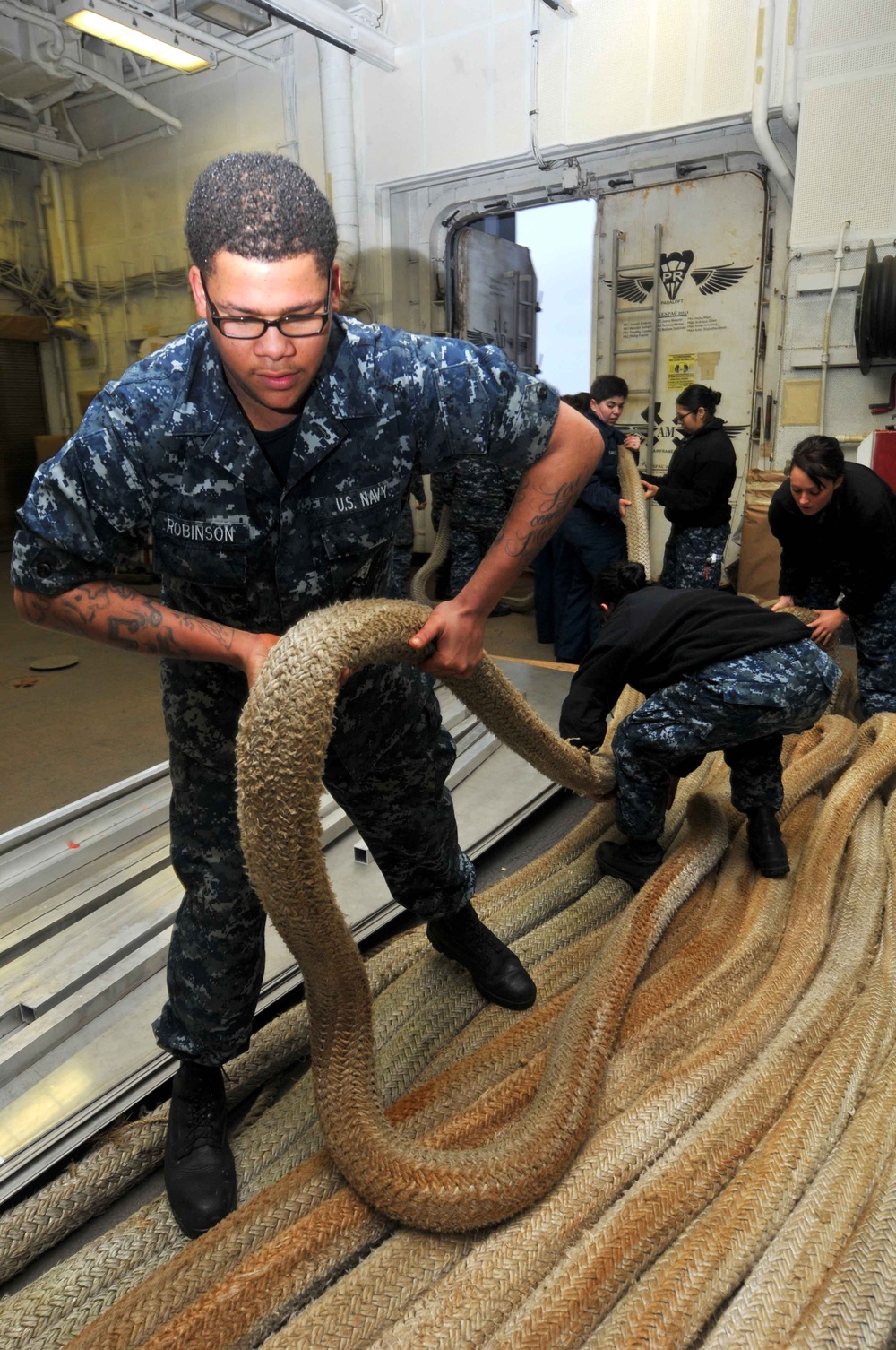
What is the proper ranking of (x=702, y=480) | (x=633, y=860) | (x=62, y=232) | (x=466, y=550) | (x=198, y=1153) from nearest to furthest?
(x=198, y=1153), (x=633, y=860), (x=702, y=480), (x=466, y=550), (x=62, y=232)

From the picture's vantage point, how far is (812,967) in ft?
5.69

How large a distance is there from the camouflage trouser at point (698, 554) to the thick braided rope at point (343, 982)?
2688mm

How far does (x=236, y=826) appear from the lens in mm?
1290

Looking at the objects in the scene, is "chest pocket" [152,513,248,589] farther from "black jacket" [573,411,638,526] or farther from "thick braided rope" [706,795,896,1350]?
"black jacket" [573,411,638,526]

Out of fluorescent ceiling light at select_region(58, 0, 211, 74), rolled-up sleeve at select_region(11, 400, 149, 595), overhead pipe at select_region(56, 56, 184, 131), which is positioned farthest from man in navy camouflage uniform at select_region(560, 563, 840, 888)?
overhead pipe at select_region(56, 56, 184, 131)

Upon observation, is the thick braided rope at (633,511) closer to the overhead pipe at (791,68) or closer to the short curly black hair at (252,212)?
the overhead pipe at (791,68)

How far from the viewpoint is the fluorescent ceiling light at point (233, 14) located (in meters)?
5.21

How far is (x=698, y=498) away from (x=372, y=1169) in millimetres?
3169

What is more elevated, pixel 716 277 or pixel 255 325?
pixel 716 277

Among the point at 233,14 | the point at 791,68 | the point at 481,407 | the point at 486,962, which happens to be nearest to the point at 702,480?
the point at 791,68

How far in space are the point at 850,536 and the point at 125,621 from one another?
2443 millimetres

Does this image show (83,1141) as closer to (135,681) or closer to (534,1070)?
(534,1070)

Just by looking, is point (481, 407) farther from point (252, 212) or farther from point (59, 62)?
point (59, 62)

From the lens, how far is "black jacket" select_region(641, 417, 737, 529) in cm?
369
